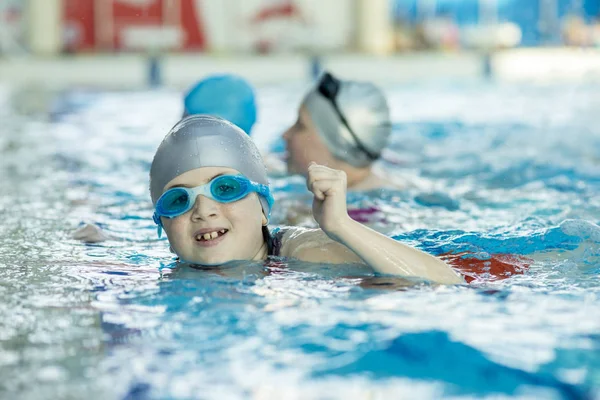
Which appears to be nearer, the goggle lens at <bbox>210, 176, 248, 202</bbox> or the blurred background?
the goggle lens at <bbox>210, 176, 248, 202</bbox>

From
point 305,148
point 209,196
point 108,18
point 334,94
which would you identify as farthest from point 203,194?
point 108,18

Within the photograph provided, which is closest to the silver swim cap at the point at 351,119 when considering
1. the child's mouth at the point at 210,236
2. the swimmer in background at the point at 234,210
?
the swimmer in background at the point at 234,210

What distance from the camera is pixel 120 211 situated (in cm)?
448

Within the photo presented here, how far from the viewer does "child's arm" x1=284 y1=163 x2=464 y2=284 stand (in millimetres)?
2537

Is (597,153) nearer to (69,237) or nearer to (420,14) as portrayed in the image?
(69,237)

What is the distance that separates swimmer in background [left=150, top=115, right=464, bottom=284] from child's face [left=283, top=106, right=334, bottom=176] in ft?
5.04

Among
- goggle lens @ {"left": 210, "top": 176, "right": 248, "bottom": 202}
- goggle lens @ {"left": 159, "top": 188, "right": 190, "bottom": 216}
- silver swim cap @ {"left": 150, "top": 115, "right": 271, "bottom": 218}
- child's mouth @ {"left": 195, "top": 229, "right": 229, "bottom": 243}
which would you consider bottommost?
child's mouth @ {"left": 195, "top": 229, "right": 229, "bottom": 243}

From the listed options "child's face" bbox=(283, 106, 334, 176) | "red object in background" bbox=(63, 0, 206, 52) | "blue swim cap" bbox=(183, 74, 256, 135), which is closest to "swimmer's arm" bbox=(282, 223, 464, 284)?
"child's face" bbox=(283, 106, 334, 176)

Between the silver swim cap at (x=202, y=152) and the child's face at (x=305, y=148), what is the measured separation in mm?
1550

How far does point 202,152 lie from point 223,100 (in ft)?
6.07

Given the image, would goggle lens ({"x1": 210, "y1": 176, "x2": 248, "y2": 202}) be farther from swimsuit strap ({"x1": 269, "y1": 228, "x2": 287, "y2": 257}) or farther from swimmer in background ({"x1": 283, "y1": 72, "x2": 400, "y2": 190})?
swimmer in background ({"x1": 283, "y1": 72, "x2": 400, "y2": 190})

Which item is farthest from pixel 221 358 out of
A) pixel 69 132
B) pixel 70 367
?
pixel 69 132

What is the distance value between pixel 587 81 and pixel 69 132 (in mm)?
8864

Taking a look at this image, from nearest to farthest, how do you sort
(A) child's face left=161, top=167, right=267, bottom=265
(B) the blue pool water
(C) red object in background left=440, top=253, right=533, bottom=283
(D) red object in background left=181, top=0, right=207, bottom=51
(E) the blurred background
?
(B) the blue pool water
(A) child's face left=161, top=167, right=267, bottom=265
(C) red object in background left=440, top=253, right=533, bottom=283
(E) the blurred background
(D) red object in background left=181, top=0, right=207, bottom=51
